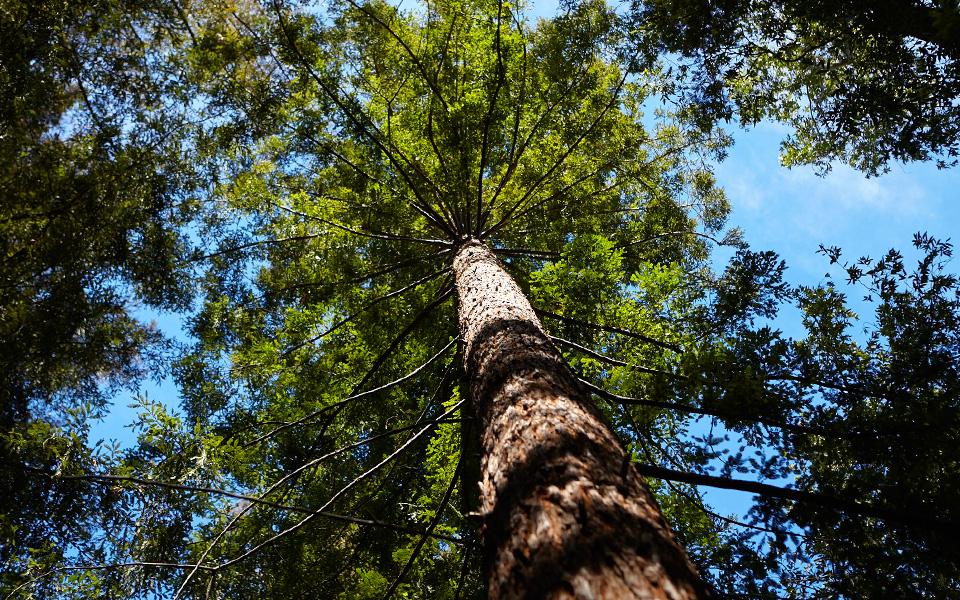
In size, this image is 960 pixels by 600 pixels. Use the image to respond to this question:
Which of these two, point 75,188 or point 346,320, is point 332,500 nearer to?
point 346,320

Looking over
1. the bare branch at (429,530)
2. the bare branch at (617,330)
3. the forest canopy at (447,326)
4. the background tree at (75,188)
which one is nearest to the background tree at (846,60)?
the forest canopy at (447,326)

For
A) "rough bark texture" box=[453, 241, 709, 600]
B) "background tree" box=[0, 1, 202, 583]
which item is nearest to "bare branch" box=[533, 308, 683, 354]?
"rough bark texture" box=[453, 241, 709, 600]

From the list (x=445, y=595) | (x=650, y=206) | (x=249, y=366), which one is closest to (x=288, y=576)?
(x=445, y=595)

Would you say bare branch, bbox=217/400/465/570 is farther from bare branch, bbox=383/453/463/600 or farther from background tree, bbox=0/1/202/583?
background tree, bbox=0/1/202/583

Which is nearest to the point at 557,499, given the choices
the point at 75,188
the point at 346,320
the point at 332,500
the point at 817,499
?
the point at 817,499

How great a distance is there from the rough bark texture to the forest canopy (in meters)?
0.01

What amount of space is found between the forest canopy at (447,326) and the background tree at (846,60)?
1.8 inches

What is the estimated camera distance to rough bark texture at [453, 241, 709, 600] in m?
1.44

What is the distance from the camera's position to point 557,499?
69.3 inches

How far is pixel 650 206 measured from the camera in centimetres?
759

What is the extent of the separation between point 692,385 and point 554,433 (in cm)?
128

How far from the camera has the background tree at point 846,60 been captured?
167 inches

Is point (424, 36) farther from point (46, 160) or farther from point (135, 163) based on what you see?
point (46, 160)

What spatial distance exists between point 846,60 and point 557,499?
6.58m
